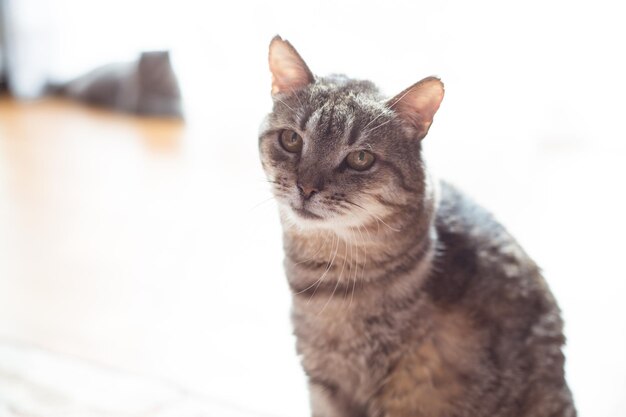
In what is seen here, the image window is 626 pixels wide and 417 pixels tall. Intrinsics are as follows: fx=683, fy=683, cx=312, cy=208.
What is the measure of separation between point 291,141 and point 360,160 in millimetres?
138

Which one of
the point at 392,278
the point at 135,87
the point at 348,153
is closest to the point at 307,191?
the point at 348,153

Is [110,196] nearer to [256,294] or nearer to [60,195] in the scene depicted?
[60,195]

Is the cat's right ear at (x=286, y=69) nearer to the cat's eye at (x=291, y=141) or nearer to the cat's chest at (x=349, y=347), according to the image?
the cat's eye at (x=291, y=141)

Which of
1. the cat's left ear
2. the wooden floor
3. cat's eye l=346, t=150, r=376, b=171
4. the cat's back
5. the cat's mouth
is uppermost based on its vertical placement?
the cat's left ear

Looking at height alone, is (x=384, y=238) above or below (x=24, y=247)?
above

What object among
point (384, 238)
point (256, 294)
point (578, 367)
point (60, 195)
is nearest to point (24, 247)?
point (60, 195)

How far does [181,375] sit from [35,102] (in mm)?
2569

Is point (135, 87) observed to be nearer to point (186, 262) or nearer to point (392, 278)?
point (186, 262)

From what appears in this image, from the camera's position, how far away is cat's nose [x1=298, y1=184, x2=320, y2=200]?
3.97 ft

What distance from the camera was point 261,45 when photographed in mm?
2812

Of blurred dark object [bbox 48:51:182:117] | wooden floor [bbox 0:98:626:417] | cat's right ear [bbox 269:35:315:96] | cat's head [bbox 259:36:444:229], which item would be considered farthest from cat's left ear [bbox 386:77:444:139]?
blurred dark object [bbox 48:51:182:117]

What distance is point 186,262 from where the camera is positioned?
86.9 inches

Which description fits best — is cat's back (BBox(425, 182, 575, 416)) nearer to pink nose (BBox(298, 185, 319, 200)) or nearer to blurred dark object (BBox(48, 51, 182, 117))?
pink nose (BBox(298, 185, 319, 200))

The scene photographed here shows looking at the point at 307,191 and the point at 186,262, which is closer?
the point at 307,191
